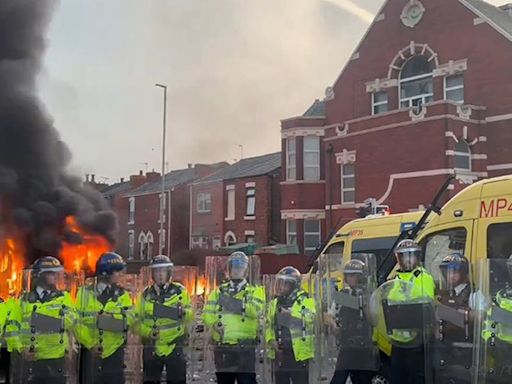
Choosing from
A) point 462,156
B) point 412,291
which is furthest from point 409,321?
point 462,156

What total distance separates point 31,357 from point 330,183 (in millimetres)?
22144

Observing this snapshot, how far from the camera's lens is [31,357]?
6.24 metres

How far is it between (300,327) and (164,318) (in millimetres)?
1397

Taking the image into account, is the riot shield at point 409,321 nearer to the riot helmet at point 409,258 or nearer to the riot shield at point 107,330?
the riot helmet at point 409,258

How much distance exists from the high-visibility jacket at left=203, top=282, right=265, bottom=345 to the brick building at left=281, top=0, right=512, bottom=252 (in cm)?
1694

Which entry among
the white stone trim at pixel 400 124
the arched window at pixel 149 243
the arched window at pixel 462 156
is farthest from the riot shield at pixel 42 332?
the arched window at pixel 149 243

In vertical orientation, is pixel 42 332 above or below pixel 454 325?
below

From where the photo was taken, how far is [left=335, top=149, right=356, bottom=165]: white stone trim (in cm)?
2650

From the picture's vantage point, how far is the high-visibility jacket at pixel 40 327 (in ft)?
20.5

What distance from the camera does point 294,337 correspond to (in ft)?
21.6

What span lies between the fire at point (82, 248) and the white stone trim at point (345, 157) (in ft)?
32.7

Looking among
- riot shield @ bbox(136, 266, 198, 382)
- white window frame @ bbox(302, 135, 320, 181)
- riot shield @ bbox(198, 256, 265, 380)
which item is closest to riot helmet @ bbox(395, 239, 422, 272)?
riot shield @ bbox(198, 256, 265, 380)

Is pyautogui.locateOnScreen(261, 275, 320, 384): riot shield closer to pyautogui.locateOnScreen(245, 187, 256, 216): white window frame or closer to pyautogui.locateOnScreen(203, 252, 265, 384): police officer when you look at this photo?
pyautogui.locateOnScreen(203, 252, 265, 384): police officer

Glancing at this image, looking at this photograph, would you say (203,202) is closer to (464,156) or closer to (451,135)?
(464,156)
